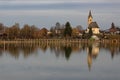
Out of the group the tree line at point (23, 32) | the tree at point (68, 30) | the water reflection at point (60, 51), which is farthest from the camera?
the tree at point (68, 30)

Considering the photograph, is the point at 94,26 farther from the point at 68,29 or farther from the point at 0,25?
the point at 0,25

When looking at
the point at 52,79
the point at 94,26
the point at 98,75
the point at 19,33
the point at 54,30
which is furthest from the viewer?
the point at 94,26

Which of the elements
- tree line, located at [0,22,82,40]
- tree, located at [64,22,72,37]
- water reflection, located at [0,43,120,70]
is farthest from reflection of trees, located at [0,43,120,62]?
tree, located at [64,22,72,37]

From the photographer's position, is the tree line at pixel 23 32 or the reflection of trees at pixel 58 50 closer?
the reflection of trees at pixel 58 50

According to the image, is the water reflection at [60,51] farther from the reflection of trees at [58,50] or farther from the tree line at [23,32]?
the tree line at [23,32]

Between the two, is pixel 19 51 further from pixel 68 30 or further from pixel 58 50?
pixel 68 30

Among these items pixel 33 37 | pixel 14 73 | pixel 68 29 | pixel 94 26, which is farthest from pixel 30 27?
pixel 14 73

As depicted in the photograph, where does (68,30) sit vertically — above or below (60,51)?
above

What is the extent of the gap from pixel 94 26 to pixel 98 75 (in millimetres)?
99181

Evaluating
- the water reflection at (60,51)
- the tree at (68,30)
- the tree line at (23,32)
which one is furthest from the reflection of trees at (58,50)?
the tree at (68,30)

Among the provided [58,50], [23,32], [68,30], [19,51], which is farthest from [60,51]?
[68,30]

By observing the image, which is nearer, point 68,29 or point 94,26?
point 68,29

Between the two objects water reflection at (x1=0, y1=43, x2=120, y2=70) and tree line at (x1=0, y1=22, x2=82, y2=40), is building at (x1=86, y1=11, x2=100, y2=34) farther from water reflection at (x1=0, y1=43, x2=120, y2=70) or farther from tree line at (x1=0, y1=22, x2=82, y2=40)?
water reflection at (x1=0, y1=43, x2=120, y2=70)

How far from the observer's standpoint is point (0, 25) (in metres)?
86.2
